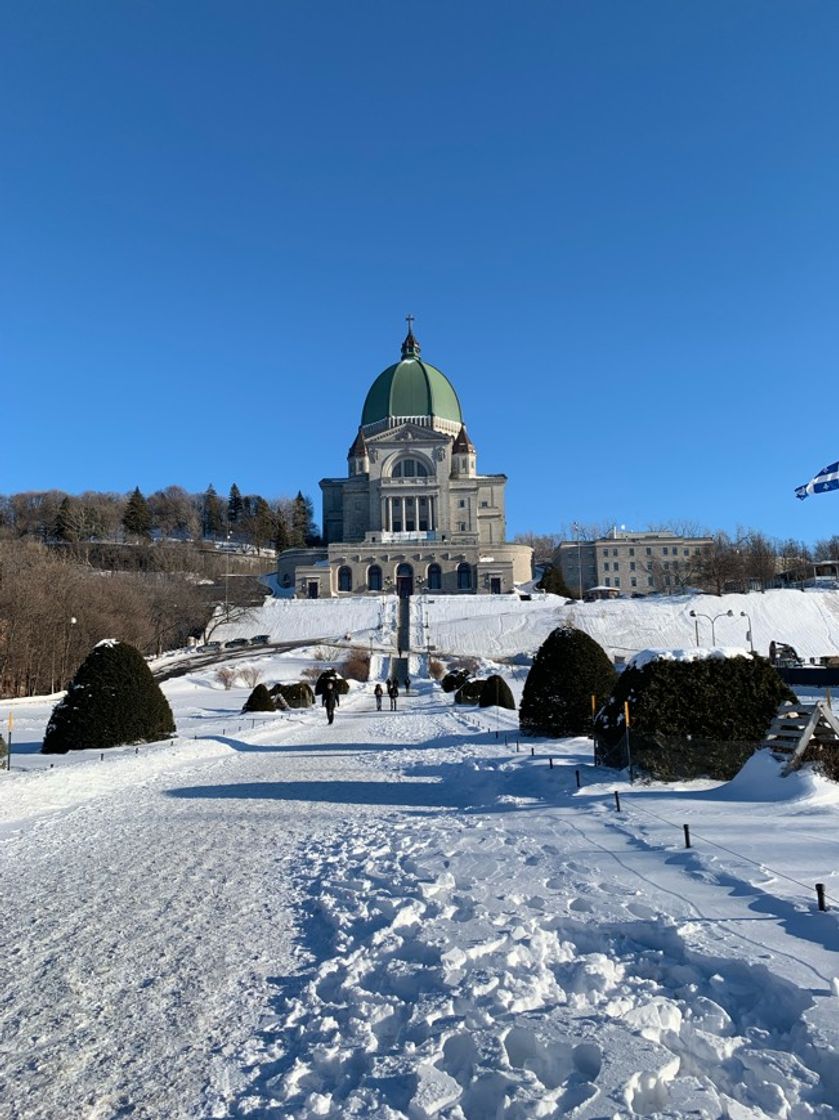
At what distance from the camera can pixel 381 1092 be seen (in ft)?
11.5

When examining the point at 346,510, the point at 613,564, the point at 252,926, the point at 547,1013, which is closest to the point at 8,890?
the point at 252,926

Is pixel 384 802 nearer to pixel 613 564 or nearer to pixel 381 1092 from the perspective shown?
pixel 381 1092

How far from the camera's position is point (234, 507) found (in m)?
144

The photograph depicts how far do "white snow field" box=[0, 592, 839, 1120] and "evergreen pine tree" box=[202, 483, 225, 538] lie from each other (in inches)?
5282

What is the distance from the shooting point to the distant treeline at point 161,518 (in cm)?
12050

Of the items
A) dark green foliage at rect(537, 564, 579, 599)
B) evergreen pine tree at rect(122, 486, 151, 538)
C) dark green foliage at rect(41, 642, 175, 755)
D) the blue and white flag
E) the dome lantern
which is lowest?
dark green foliage at rect(41, 642, 175, 755)

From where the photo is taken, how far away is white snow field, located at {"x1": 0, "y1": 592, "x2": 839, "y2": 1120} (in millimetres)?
3551

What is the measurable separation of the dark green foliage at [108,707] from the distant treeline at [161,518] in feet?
328

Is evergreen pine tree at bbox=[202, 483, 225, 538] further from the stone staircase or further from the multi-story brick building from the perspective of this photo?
the stone staircase

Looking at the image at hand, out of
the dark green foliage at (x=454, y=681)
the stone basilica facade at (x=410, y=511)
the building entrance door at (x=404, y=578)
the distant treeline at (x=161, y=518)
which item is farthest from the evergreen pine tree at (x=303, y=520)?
the dark green foliage at (x=454, y=681)

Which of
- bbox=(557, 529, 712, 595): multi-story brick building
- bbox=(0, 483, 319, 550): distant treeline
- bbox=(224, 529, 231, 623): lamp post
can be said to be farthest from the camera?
bbox=(0, 483, 319, 550): distant treeline

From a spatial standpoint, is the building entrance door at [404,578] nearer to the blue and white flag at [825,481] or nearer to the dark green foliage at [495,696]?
the dark green foliage at [495,696]

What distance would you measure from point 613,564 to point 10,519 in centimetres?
8796

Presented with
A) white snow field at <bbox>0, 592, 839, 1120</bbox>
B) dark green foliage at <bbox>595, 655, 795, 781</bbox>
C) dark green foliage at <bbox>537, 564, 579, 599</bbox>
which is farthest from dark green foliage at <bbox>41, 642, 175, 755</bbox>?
dark green foliage at <bbox>537, 564, 579, 599</bbox>
